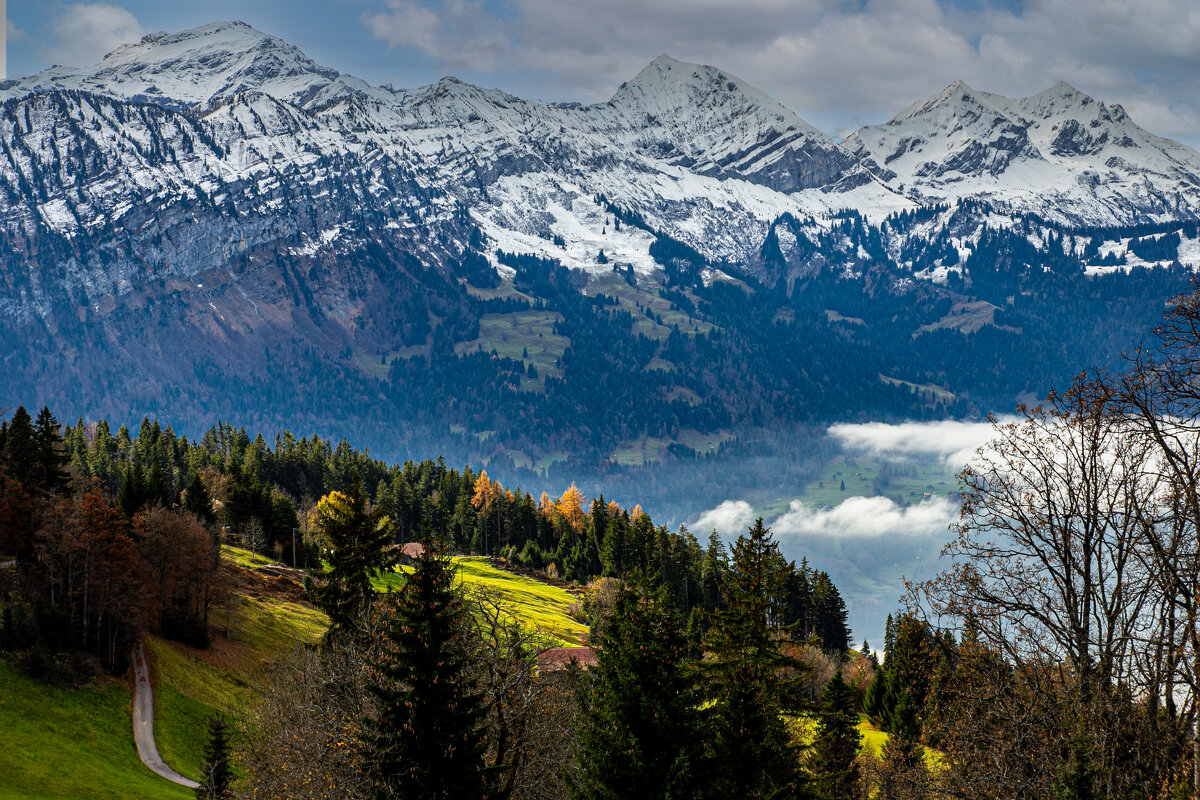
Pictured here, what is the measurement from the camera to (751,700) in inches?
1345

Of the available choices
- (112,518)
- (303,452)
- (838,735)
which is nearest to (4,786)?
(112,518)

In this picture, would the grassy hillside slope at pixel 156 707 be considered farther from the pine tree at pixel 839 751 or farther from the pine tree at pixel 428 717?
the pine tree at pixel 839 751

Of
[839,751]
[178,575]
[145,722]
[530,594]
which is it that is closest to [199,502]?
[178,575]

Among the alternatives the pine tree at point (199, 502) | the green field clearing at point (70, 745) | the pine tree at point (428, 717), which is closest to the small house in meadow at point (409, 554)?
the pine tree at point (428, 717)

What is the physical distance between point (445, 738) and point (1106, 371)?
2014cm

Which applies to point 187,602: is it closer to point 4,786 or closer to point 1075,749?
point 4,786

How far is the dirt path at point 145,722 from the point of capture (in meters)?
56.4

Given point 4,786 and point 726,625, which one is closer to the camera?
point 726,625

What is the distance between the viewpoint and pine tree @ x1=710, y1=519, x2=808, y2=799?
3272 cm

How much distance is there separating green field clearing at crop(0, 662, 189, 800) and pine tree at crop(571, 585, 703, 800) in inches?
1340

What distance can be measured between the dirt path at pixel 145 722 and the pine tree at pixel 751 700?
3779 cm

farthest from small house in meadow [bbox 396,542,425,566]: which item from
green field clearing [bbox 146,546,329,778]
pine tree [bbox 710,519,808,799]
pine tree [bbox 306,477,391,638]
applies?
pine tree [bbox 710,519,808,799]

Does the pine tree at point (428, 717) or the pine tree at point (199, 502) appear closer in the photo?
the pine tree at point (428, 717)

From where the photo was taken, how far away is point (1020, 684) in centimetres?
2230
